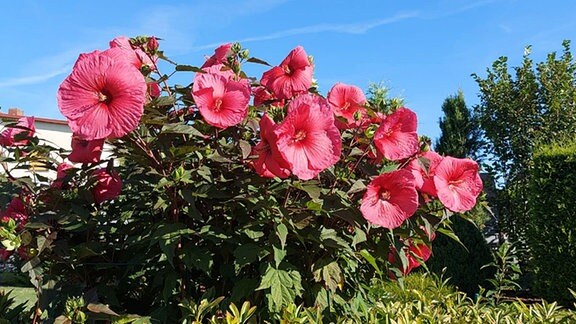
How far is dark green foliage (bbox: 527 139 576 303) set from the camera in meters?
5.72

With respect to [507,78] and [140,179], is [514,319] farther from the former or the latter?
[507,78]

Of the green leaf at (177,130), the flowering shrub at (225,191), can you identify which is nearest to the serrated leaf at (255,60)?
the flowering shrub at (225,191)

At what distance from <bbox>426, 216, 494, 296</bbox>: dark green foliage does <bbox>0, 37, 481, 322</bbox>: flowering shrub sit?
173 inches

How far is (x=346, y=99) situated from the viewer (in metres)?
1.97

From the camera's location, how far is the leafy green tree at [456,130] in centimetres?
1153

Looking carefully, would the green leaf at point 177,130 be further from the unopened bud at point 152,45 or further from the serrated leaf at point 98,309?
the serrated leaf at point 98,309

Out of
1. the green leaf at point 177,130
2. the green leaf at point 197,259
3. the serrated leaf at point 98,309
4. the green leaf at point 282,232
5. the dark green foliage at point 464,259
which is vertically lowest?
the dark green foliage at point 464,259

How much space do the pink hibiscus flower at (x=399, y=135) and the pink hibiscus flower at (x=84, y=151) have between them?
840 mm

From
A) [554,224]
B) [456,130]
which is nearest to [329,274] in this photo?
[554,224]

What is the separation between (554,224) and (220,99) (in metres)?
5.22

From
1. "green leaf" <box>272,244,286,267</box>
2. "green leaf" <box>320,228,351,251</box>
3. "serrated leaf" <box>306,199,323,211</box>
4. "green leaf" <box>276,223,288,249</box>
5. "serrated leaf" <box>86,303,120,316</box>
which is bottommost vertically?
"serrated leaf" <box>86,303,120,316</box>

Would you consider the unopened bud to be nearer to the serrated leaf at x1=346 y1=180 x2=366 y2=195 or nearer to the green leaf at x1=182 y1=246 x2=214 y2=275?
the green leaf at x1=182 y1=246 x2=214 y2=275

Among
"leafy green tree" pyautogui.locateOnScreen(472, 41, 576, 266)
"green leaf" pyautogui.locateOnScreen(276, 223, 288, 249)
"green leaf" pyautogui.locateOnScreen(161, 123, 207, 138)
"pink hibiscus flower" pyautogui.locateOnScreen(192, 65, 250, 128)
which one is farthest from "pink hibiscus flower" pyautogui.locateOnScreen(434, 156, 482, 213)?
"leafy green tree" pyautogui.locateOnScreen(472, 41, 576, 266)

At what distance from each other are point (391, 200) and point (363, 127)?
13.5 inches
